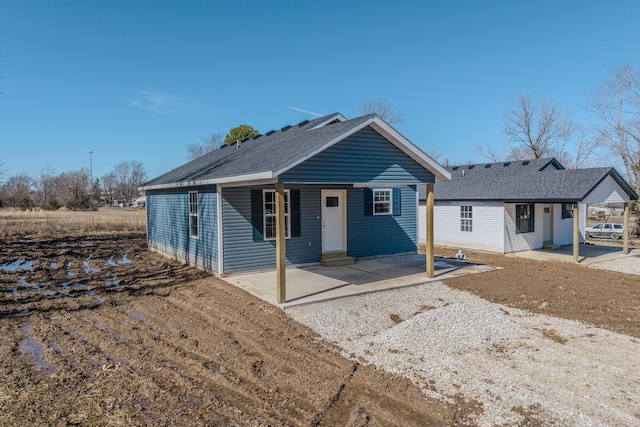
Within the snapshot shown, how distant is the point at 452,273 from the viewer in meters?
10.5

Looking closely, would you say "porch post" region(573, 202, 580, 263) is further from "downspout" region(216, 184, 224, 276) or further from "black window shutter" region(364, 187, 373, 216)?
"downspout" region(216, 184, 224, 276)

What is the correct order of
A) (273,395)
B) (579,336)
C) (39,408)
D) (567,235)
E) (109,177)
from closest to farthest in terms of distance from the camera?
1. (39,408)
2. (273,395)
3. (579,336)
4. (567,235)
5. (109,177)

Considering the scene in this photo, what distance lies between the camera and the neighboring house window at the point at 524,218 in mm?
15898

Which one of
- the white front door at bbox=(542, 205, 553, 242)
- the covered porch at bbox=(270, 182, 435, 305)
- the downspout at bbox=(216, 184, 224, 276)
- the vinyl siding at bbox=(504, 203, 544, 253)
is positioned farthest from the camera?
the white front door at bbox=(542, 205, 553, 242)

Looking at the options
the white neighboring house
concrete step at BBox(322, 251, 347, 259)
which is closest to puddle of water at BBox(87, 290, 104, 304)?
concrete step at BBox(322, 251, 347, 259)

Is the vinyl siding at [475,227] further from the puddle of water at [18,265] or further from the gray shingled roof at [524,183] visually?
the puddle of water at [18,265]

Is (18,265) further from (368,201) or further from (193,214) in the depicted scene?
(368,201)

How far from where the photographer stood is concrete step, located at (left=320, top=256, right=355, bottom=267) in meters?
11.3

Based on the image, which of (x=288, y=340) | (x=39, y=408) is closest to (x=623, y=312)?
(x=288, y=340)

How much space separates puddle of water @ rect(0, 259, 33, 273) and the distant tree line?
9834mm

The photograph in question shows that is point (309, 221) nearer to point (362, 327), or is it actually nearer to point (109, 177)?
point (362, 327)

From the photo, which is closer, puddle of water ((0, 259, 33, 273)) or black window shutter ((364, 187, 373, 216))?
puddle of water ((0, 259, 33, 273))

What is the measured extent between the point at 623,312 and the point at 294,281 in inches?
253

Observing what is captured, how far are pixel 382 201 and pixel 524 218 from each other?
273 inches
